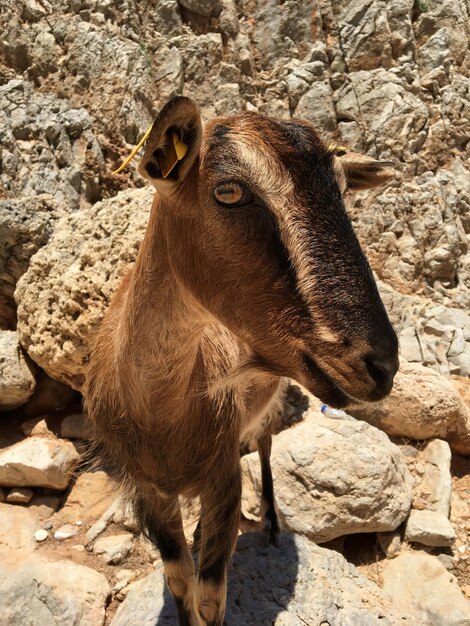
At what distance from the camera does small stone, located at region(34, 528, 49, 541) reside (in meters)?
4.28

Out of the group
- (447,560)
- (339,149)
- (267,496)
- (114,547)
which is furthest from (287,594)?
(339,149)

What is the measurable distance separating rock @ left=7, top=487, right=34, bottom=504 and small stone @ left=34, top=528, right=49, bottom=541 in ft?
1.30

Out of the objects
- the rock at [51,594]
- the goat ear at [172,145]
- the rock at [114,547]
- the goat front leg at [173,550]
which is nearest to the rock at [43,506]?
the rock at [114,547]

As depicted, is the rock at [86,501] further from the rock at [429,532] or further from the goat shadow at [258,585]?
the rock at [429,532]

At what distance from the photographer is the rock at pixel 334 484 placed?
4.21 meters

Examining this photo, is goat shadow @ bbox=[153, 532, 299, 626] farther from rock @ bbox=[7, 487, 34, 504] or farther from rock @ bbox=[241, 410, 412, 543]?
rock @ bbox=[7, 487, 34, 504]

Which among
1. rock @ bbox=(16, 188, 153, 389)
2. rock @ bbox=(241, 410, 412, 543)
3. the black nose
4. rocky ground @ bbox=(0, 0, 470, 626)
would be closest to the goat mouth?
the black nose

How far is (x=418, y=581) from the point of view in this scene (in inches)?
158

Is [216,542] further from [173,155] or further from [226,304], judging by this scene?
[173,155]

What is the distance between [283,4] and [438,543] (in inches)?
332

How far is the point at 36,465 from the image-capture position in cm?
462

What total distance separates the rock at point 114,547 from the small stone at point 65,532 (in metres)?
0.26

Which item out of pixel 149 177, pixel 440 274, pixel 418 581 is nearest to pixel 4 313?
pixel 149 177

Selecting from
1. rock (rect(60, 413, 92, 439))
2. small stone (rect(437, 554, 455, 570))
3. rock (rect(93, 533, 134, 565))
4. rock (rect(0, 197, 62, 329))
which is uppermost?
rock (rect(0, 197, 62, 329))
